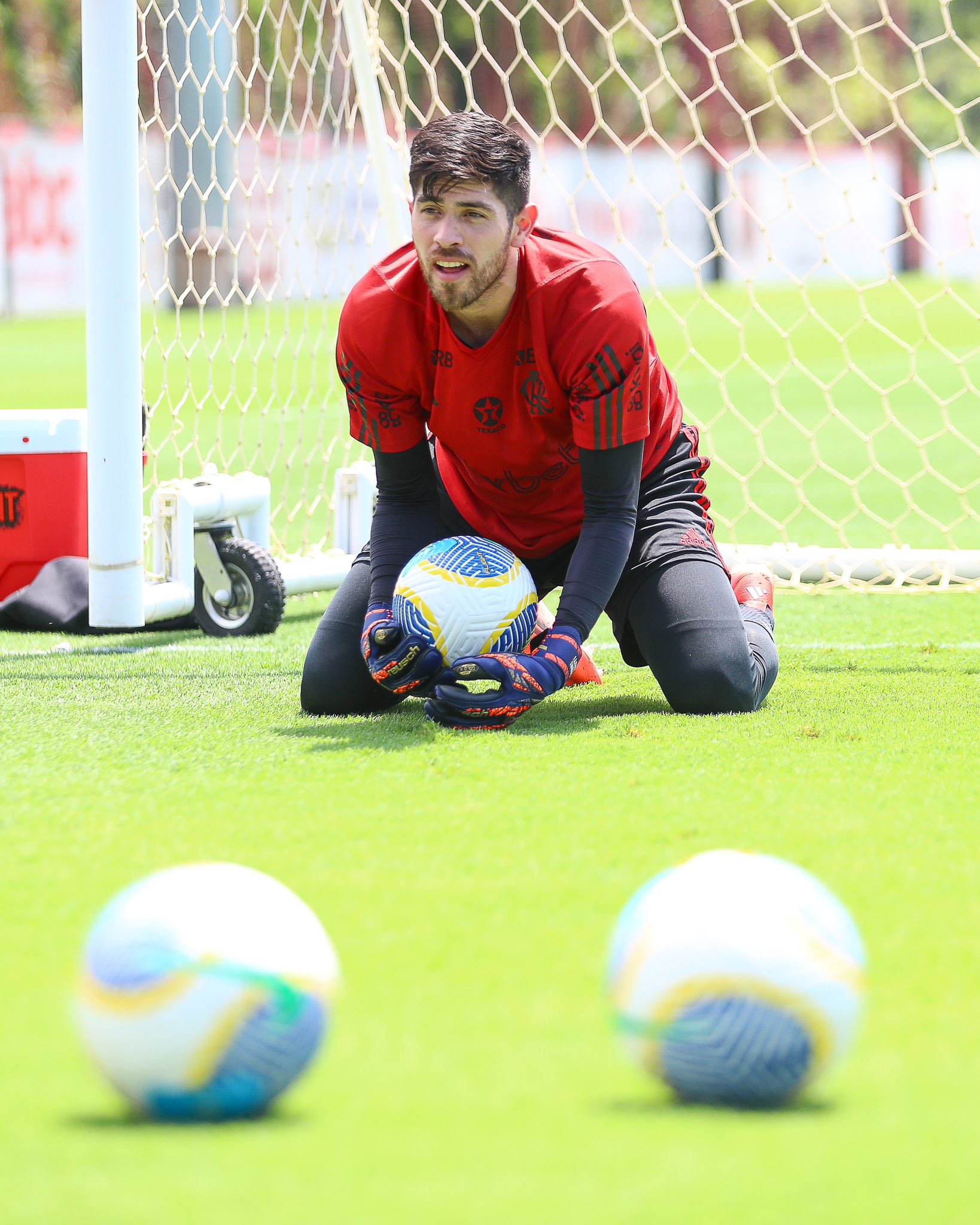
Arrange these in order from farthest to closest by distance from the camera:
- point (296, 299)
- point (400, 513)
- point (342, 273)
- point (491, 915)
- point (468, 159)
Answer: point (342, 273) < point (296, 299) < point (400, 513) < point (468, 159) < point (491, 915)

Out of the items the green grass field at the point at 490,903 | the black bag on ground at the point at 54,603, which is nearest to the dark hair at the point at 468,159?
the green grass field at the point at 490,903

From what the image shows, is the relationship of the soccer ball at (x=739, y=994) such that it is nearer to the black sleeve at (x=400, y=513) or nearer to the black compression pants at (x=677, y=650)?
the black compression pants at (x=677, y=650)

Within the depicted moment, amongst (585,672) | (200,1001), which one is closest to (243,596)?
(585,672)

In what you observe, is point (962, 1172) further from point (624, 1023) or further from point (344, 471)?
point (344, 471)

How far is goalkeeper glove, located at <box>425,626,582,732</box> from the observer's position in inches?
130

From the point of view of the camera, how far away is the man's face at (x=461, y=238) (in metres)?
3.14

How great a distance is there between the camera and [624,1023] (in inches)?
66.0

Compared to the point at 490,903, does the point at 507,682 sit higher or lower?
higher

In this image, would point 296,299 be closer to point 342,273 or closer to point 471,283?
point 342,273

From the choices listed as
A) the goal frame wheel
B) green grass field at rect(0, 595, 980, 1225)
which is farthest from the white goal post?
green grass field at rect(0, 595, 980, 1225)

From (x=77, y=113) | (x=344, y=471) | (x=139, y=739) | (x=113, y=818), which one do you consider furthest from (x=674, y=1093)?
→ (x=77, y=113)

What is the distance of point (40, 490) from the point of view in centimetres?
489

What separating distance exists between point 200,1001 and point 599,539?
6.54ft

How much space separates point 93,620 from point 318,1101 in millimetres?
2810
